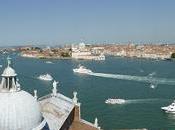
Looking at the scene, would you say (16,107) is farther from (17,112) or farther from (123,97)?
(123,97)

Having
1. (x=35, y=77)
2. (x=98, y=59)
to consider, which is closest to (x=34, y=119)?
(x=35, y=77)

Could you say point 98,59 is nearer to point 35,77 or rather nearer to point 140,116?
point 35,77

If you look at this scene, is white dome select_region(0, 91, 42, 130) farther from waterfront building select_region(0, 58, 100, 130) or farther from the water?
the water

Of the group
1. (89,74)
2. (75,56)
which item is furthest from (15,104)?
(75,56)

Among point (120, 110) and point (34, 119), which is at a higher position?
point (34, 119)

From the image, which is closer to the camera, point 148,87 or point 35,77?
point 148,87

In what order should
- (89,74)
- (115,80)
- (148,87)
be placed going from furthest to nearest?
1. (89,74)
2. (115,80)
3. (148,87)

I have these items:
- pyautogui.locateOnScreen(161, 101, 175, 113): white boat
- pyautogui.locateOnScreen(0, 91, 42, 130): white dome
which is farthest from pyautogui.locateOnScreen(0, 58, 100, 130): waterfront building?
pyautogui.locateOnScreen(161, 101, 175, 113): white boat

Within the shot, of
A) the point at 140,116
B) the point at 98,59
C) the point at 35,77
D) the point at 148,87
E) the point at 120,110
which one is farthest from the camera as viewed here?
the point at 98,59
